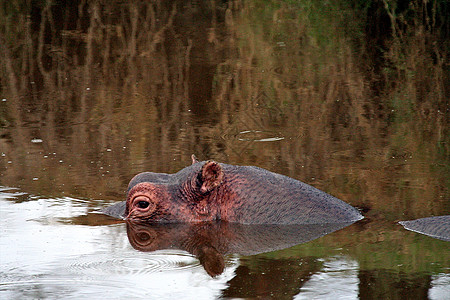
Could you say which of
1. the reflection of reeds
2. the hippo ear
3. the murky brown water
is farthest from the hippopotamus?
the reflection of reeds

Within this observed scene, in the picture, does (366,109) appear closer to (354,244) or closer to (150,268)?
(354,244)

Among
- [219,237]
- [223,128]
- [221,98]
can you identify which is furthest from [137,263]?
[221,98]

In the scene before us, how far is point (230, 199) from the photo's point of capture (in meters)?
6.57

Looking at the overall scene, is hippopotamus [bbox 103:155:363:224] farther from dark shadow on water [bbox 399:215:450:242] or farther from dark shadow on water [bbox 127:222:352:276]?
dark shadow on water [bbox 399:215:450:242]

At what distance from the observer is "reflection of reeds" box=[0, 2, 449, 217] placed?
8.22 meters

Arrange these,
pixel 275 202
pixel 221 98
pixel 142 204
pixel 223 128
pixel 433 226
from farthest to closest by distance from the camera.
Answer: pixel 221 98 → pixel 223 128 → pixel 142 204 → pixel 275 202 → pixel 433 226

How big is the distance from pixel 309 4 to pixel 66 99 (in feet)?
24.6

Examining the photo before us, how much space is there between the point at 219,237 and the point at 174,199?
482mm

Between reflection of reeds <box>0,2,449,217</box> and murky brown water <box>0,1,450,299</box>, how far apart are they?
Result: 1.4 inches

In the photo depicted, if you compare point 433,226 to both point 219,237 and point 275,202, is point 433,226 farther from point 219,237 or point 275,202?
point 219,237

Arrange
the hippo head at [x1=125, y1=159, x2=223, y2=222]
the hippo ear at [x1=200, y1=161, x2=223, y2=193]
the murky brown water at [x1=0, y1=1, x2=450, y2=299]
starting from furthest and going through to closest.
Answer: the hippo head at [x1=125, y1=159, x2=223, y2=222] → the hippo ear at [x1=200, y1=161, x2=223, y2=193] → the murky brown water at [x1=0, y1=1, x2=450, y2=299]

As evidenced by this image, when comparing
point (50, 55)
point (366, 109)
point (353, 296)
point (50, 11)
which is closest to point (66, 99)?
point (50, 55)

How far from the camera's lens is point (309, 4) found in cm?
1738

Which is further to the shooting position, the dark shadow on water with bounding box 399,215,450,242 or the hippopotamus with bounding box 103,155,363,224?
the hippopotamus with bounding box 103,155,363,224
